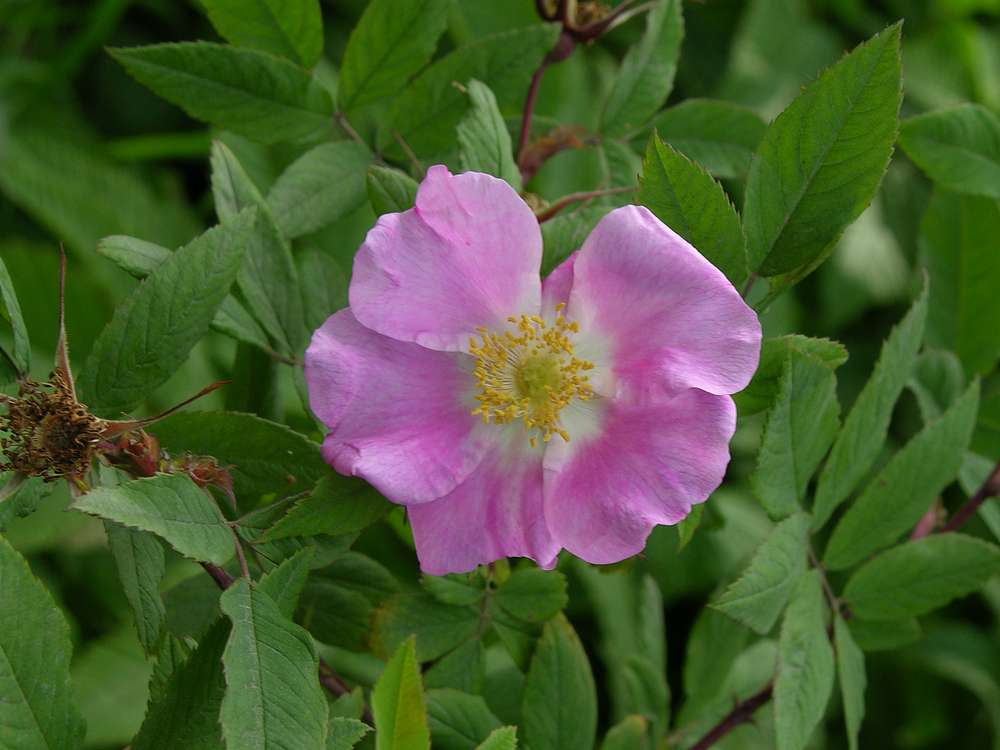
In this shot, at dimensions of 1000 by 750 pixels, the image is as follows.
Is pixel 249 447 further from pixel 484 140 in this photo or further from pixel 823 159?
pixel 823 159

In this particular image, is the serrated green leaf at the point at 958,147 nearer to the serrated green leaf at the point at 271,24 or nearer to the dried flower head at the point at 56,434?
the serrated green leaf at the point at 271,24

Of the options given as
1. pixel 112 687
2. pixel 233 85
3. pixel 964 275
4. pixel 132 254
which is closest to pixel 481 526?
pixel 132 254

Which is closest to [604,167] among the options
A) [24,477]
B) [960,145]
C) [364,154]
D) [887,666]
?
[364,154]

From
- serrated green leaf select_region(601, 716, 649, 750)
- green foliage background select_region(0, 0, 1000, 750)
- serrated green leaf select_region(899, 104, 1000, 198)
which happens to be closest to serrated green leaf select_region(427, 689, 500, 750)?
green foliage background select_region(0, 0, 1000, 750)

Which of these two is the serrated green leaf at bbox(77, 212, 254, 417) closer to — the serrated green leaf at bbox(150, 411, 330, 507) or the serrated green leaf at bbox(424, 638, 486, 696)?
the serrated green leaf at bbox(150, 411, 330, 507)

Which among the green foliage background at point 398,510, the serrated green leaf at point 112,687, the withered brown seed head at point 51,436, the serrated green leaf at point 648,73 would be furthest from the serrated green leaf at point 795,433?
the serrated green leaf at point 112,687

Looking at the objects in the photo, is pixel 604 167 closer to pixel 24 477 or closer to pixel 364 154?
pixel 364 154

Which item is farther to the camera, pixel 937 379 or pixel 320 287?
pixel 937 379
